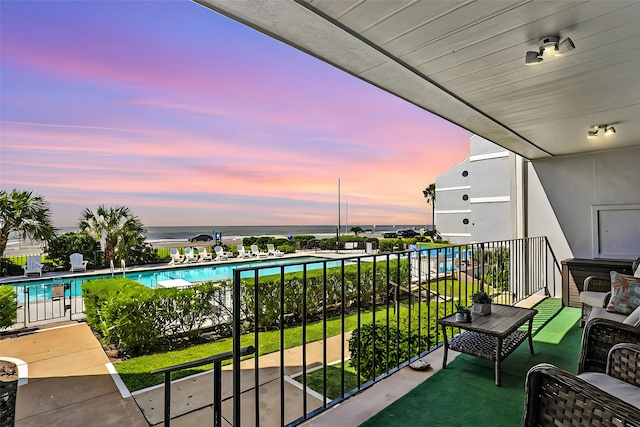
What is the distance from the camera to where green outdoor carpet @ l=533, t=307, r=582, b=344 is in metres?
3.45

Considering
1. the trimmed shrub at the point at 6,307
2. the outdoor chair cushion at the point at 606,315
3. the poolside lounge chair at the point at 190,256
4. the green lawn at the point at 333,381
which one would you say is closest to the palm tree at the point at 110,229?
the poolside lounge chair at the point at 190,256

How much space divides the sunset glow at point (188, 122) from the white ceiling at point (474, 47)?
297 mm

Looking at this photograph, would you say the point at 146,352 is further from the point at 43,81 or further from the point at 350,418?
the point at 43,81

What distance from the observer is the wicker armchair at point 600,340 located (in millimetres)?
1909

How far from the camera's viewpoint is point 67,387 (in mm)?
3682

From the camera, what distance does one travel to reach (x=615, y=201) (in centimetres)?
492

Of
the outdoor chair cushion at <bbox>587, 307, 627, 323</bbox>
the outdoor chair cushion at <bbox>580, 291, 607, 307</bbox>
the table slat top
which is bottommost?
the outdoor chair cushion at <bbox>580, 291, 607, 307</bbox>

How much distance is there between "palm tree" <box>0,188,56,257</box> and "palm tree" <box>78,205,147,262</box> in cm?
254

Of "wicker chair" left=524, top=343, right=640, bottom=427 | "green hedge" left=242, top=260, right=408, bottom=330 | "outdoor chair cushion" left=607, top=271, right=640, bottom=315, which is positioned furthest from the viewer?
"green hedge" left=242, top=260, right=408, bottom=330

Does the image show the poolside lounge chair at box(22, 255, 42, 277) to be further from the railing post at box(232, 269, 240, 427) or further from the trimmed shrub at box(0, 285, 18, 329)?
the railing post at box(232, 269, 240, 427)

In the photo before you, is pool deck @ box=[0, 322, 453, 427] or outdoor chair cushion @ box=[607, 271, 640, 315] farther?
outdoor chair cushion @ box=[607, 271, 640, 315]

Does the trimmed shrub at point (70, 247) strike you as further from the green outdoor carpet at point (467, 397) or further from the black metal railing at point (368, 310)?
the green outdoor carpet at point (467, 397)

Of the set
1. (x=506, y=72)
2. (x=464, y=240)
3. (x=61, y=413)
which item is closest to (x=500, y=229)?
(x=464, y=240)

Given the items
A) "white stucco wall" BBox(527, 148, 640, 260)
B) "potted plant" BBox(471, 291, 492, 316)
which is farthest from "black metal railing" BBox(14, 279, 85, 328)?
"white stucco wall" BBox(527, 148, 640, 260)
